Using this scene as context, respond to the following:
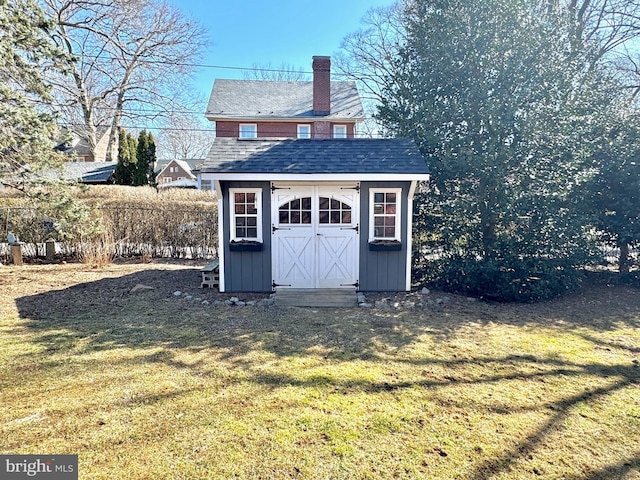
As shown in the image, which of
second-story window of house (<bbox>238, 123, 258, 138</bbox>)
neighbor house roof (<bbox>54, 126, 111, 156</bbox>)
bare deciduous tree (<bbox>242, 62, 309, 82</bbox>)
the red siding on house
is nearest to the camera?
→ neighbor house roof (<bbox>54, 126, 111, 156</bbox>)

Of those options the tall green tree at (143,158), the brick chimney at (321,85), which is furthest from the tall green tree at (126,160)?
the brick chimney at (321,85)

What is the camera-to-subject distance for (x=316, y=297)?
22.6 ft

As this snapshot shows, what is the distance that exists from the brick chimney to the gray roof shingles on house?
12773 millimetres

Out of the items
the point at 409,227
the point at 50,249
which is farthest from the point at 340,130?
the point at 50,249

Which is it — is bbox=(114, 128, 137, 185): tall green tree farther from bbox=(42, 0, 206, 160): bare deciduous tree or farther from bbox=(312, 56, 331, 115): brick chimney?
bbox=(312, 56, 331, 115): brick chimney

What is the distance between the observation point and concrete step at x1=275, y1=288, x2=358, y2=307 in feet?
21.9

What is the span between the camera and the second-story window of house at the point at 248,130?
70.4 ft

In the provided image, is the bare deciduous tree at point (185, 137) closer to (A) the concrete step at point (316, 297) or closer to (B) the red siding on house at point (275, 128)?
(B) the red siding on house at point (275, 128)

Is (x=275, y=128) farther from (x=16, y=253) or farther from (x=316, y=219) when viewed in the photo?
(x=316, y=219)

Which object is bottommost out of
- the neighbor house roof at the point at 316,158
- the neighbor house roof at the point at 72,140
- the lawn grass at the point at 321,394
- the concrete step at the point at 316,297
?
the lawn grass at the point at 321,394

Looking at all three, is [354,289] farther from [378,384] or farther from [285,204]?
[378,384]

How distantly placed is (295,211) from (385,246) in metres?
1.90

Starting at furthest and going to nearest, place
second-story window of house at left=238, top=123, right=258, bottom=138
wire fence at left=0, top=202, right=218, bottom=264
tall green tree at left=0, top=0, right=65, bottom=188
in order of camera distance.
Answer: second-story window of house at left=238, top=123, right=258, bottom=138 < wire fence at left=0, top=202, right=218, bottom=264 < tall green tree at left=0, top=0, right=65, bottom=188

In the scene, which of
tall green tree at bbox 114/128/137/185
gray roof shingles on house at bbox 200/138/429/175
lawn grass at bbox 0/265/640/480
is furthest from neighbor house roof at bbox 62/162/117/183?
lawn grass at bbox 0/265/640/480
